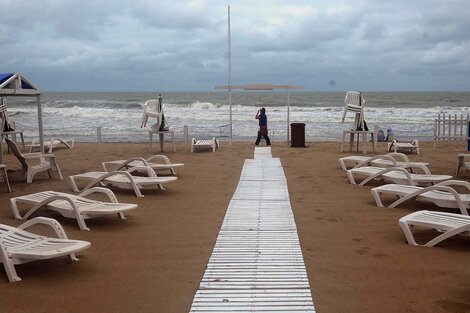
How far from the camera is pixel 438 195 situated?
268 inches

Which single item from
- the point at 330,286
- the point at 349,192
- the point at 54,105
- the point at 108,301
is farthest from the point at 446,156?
the point at 54,105

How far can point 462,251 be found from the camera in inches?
202

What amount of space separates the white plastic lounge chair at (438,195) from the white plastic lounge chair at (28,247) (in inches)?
164

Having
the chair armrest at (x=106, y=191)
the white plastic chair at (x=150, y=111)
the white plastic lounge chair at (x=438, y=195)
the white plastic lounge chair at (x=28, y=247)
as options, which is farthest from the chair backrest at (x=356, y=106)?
the white plastic lounge chair at (x=28, y=247)

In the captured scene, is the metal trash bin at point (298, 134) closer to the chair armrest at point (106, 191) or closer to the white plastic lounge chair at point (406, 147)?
the white plastic lounge chair at point (406, 147)

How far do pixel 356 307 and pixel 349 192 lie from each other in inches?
185

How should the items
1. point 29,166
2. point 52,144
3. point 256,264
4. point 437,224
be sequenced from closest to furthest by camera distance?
point 256,264, point 437,224, point 29,166, point 52,144

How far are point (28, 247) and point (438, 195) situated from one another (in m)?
4.98

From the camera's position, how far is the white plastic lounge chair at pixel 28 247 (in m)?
4.23

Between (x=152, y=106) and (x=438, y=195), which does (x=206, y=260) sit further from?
(x=152, y=106)

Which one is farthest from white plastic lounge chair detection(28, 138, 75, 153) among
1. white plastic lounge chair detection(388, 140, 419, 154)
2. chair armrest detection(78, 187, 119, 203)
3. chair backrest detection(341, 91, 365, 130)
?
white plastic lounge chair detection(388, 140, 419, 154)

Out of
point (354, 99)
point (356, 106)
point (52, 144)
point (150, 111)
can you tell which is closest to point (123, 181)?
point (150, 111)

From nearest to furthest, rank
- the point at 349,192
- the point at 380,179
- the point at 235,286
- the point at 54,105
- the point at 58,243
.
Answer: the point at 235,286 < the point at 58,243 < the point at 349,192 < the point at 380,179 < the point at 54,105

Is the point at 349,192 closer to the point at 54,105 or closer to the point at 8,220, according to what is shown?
the point at 8,220
